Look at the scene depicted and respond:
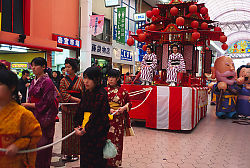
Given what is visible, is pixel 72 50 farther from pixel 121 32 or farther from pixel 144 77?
pixel 144 77

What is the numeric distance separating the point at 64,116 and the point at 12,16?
787 centimetres

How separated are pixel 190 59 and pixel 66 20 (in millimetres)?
7336

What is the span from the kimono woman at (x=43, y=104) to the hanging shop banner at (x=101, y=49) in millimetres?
11491

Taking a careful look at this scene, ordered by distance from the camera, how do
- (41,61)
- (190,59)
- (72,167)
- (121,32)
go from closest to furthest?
(41,61) → (72,167) → (190,59) → (121,32)

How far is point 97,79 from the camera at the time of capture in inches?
95.8

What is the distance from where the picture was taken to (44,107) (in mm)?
2725

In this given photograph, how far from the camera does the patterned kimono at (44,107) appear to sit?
274 cm

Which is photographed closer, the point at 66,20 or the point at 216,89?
the point at 216,89

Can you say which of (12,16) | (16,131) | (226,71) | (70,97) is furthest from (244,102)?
(12,16)

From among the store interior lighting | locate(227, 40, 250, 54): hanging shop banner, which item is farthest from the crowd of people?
locate(227, 40, 250, 54): hanging shop banner

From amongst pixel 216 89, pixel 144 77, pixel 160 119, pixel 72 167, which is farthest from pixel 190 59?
pixel 72 167

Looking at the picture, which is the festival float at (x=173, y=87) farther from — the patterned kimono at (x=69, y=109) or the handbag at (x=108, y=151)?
the handbag at (x=108, y=151)

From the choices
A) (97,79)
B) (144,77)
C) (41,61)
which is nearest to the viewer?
(97,79)

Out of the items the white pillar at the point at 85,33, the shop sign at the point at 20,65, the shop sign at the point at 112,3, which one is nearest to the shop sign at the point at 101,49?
the white pillar at the point at 85,33
